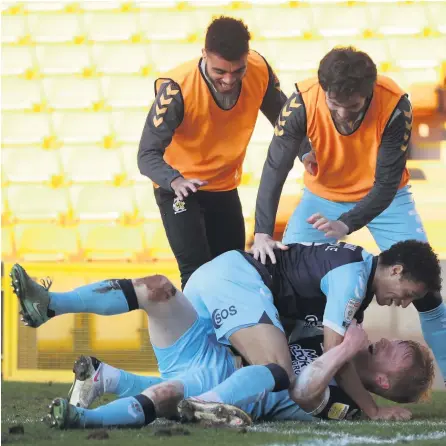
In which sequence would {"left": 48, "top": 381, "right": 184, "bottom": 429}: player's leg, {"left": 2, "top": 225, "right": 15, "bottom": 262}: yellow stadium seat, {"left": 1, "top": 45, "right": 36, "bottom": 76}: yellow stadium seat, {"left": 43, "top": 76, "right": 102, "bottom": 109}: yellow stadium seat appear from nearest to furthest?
{"left": 48, "top": 381, "right": 184, "bottom": 429}: player's leg < {"left": 2, "top": 225, "right": 15, "bottom": 262}: yellow stadium seat < {"left": 43, "top": 76, "right": 102, "bottom": 109}: yellow stadium seat < {"left": 1, "top": 45, "right": 36, "bottom": 76}: yellow stadium seat

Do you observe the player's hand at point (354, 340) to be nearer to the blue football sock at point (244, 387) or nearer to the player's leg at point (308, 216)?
the blue football sock at point (244, 387)

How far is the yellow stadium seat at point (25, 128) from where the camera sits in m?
7.93

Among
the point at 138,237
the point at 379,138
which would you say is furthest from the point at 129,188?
the point at 379,138

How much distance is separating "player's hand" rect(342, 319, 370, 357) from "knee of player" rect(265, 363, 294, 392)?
0.76 feet

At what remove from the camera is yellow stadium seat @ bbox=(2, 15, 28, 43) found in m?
8.59

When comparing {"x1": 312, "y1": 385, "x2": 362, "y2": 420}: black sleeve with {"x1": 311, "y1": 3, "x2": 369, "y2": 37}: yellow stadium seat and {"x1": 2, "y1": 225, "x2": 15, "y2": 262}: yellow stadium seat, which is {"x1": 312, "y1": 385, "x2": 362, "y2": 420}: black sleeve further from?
{"x1": 311, "y1": 3, "x2": 369, "y2": 37}: yellow stadium seat

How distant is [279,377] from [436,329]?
115 centimetres

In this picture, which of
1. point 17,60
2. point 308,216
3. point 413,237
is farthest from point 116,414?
point 17,60

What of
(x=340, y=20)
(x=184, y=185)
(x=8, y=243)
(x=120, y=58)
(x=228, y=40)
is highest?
(x=340, y=20)

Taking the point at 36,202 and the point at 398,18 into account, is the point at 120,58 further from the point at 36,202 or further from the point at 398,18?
the point at 398,18

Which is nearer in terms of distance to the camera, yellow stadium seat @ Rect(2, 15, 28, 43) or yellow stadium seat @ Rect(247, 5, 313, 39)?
yellow stadium seat @ Rect(247, 5, 313, 39)

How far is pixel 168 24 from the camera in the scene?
8344 millimetres

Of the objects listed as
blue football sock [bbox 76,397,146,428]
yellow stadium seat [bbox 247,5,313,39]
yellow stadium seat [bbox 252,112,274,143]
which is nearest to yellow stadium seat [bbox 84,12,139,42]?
yellow stadium seat [bbox 247,5,313,39]

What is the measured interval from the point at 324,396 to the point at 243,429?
1.53 feet
